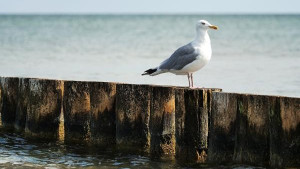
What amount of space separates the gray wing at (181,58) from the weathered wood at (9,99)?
270 cm

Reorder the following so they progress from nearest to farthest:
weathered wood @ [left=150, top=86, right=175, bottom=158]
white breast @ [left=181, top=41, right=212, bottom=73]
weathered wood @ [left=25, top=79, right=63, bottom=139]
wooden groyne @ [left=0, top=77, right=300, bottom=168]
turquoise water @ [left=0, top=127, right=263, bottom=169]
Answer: wooden groyne @ [left=0, top=77, right=300, bottom=168] < weathered wood @ [left=150, top=86, right=175, bottom=158] < turquoise water @ [left=0, top=127, right=263, bottom=169] < white breast @ [left=181, top=41, right=212, bottom=73] < weathered wood @ [left=25, top=79, right=63, bottom=139]

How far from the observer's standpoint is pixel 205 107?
8.81 meters

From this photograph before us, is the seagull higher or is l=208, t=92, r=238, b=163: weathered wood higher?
the seagull

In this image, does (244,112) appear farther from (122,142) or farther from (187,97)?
(122,142)

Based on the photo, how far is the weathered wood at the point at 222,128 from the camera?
28.0ft

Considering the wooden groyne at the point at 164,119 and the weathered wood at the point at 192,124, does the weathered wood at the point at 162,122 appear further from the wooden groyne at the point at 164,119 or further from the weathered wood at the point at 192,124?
the weathered wood at the point at 192,124

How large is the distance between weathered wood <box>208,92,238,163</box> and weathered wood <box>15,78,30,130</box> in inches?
134

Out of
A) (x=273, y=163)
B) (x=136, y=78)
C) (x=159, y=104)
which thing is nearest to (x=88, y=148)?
(x=159, y=104)

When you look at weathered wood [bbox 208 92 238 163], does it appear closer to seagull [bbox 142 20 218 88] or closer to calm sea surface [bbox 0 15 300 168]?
calm sea surface [bbox 0 15 300 168]

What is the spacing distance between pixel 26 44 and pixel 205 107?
1204 inches

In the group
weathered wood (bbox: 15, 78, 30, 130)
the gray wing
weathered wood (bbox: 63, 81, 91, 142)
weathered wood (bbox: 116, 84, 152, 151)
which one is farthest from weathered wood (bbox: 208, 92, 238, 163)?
weathered wood (bbox: 15, 78, 30, 130)

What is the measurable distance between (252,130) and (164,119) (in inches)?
53.3

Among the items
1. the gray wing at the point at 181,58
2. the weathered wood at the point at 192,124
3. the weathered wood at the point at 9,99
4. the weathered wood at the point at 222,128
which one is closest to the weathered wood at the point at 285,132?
the weathered wood at the point at 222,128

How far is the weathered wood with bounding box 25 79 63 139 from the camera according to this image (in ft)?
34.3
